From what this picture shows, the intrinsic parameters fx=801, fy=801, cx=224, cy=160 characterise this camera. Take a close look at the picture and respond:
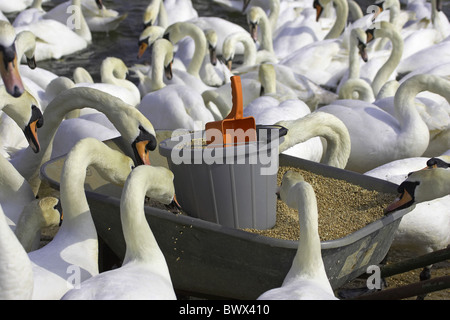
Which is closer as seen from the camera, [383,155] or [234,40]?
[383,155]

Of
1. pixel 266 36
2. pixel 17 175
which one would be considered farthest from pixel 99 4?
pixel 17 175

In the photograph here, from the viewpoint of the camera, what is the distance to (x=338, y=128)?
17.3 ft

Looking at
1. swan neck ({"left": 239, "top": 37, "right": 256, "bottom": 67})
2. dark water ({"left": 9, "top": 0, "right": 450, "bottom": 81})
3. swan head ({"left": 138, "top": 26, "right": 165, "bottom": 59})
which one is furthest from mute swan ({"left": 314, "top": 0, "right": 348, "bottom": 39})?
swan head ({"left": 138, "top": 26, "right": 165, "bottom": 59})

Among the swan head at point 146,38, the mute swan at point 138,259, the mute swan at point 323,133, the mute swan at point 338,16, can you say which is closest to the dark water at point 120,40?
the swan head at point 146,38

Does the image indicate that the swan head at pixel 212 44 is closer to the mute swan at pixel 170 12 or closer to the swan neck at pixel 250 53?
the swan neck at pixel 250 53

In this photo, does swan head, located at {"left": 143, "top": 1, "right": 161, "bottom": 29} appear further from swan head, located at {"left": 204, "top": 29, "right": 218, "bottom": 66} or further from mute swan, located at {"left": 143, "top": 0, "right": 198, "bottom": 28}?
swan head, located at {"left": 204, "top": 29, "right": 218, "bottom": 66}

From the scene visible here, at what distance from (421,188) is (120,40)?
26.4 feet

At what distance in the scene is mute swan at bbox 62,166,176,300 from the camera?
3332mm

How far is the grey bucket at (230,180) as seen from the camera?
159 inches

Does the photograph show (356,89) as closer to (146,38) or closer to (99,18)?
(146,38)

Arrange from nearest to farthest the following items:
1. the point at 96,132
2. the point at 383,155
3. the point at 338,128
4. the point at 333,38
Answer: the point at 338,128
the point at 96,132
the point at 383,155
the point at 333,38

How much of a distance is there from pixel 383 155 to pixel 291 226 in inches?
85.3
